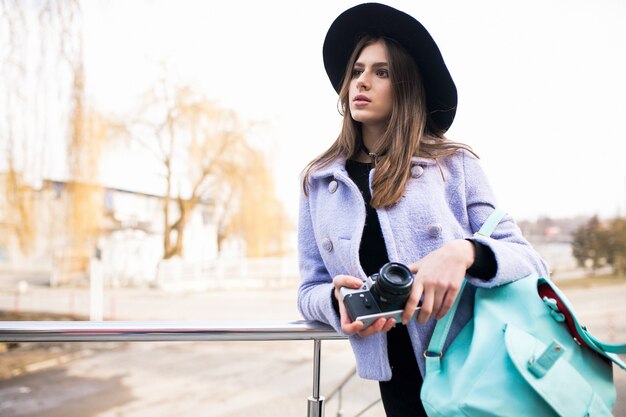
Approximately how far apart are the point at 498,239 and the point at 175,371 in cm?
1106

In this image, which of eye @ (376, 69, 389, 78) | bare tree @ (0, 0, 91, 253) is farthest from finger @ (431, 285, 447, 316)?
bare tree @ (0, 0, 91, 253)

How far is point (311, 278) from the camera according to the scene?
1.03m

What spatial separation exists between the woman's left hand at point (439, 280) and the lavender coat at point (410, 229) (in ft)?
0.30

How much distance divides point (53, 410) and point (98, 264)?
24.6ft

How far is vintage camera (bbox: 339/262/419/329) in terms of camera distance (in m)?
0.72

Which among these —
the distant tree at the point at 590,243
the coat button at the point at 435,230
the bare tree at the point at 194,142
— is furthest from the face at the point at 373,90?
the distant tree at the point at 590,243

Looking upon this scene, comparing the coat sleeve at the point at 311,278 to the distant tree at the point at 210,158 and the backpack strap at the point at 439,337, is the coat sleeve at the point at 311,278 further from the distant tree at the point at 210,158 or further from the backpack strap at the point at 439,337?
the distant tree at the point at 210,158

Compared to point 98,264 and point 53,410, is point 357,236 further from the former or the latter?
point 98,264

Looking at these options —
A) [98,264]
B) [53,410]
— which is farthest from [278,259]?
[53,410]

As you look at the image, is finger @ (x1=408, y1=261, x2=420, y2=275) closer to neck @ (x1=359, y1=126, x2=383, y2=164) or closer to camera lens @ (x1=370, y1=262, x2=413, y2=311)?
camera lens @ (x1=370, y1=262, x2=413, y2=311)

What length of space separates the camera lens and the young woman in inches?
2.2

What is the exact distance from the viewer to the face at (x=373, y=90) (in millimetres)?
1018

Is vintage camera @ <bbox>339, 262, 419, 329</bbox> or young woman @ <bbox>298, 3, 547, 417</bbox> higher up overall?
young woman @ <bbox>298, 3, 547, 417</bbox>

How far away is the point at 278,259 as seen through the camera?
18516 millimetres
